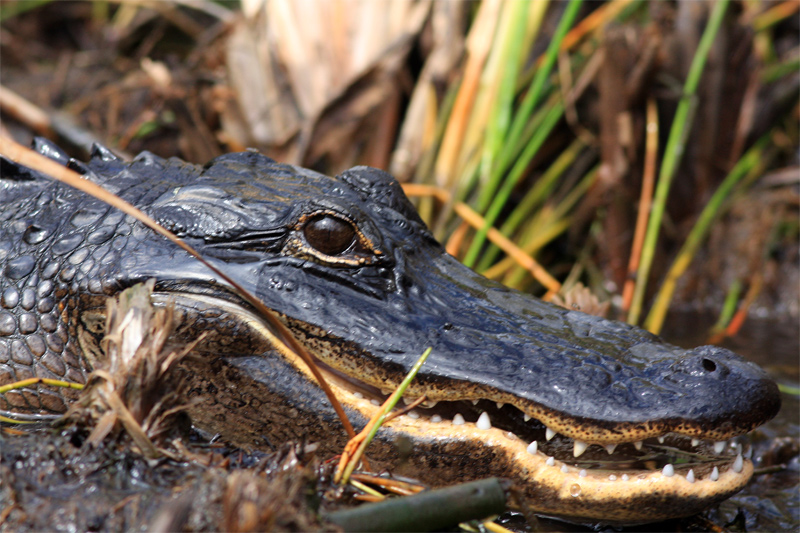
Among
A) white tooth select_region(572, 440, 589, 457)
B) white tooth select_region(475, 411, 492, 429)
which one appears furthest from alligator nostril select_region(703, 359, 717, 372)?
white tooth select_region(475, 411, 492, 429)

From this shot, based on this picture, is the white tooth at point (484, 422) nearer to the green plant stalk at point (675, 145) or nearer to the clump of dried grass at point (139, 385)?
the clump of dried grass at point (139, 385)

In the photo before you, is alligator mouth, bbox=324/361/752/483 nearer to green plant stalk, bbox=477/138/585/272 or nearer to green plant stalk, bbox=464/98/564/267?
green plant stalk, bbox=464/98/564/267

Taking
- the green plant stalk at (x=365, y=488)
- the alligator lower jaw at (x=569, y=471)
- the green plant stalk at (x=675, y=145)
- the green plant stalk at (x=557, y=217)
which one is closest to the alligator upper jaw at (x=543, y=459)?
the alligator lower jaw at (x=569, y=471)

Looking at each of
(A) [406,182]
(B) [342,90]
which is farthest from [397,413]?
(B) [342,90]

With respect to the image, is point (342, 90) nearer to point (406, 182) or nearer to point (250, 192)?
point (406, 182)

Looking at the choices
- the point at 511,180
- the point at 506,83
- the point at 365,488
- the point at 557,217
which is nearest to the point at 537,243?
the point at 557,217

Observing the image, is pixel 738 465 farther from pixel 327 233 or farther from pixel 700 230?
pixel 700 230
